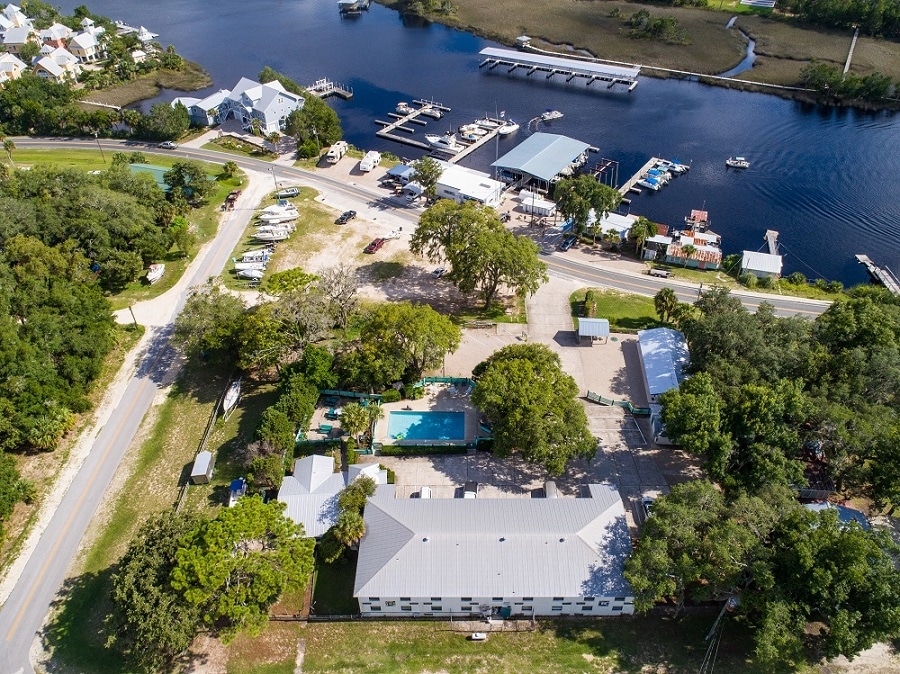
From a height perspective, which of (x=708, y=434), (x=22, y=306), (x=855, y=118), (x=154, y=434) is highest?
(x=855, y=118)

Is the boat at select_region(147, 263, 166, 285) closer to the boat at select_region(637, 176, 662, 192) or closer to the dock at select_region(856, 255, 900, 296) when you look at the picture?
the boat at select_region(637, 176, 662, 192)

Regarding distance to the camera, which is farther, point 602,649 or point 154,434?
point 154,434

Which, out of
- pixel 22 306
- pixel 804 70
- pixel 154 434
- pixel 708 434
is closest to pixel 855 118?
pixel 804 70

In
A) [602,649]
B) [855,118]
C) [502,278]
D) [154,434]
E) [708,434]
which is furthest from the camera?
[855,118]

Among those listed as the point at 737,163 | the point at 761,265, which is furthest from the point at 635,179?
the point at 761,265

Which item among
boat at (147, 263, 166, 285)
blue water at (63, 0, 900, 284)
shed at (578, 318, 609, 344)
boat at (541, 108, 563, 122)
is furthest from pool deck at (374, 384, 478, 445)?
boat at (541, 108, 563, 122)

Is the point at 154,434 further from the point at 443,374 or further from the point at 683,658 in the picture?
the point at 683,658
